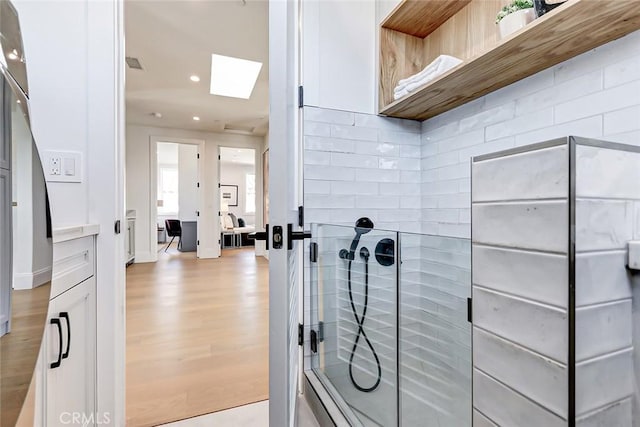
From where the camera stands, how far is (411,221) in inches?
67.3

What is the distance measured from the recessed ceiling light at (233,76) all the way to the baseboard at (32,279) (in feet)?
10.0

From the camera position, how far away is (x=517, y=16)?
3.21ft

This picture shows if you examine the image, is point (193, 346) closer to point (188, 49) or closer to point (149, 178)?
point (188, 49)

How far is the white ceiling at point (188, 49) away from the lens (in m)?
2.38

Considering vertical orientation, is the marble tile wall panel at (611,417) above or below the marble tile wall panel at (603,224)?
below

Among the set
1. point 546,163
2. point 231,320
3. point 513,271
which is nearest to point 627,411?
point 513,271

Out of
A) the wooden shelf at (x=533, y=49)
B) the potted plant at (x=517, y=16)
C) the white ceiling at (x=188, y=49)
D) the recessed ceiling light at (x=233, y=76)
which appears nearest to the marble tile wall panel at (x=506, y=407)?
the wooden shelf at (x=533, y=49)

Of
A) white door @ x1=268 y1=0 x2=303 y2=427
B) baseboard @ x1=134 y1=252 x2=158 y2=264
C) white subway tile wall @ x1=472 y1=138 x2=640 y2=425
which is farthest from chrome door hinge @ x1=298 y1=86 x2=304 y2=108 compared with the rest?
baseboard @ x1=134 y1=252 x2=158 y2=264

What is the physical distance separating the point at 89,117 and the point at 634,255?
1.79 m

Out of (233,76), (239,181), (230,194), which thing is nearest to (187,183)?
(230,194)

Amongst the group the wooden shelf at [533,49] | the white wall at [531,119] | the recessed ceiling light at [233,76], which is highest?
the recessed ceiling light at [233,76]

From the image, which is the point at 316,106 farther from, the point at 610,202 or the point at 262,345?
the point at 262,345

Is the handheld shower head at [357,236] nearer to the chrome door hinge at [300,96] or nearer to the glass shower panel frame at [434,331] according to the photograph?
the glass shower panel frame at [434,331]

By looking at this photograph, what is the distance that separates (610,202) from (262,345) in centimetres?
209
